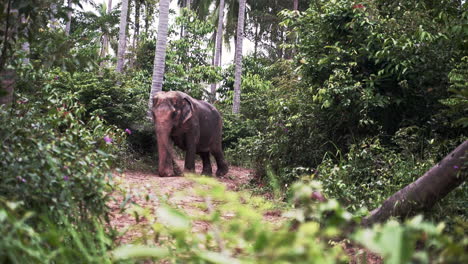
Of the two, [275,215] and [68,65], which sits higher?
[68,65]

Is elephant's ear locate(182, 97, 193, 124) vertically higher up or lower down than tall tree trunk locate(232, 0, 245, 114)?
lower down

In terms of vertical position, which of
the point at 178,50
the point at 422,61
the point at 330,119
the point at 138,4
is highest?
the point at 138,4

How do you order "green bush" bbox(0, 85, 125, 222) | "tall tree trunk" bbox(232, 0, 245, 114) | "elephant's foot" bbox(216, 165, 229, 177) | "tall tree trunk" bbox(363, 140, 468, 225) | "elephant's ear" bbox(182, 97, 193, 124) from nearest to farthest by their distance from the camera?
1. "green bush" bbox(0, 85, 125, 222)
2. "tall tree trunk" bbox(363, 140, 468, 225)
3. "elephant's ear" bbox(182, 97, 193, 124)
4. "elephant's foot" bbox(216, 165, 229, 177)
5. "tall tree trunk" bbox(232, 0, 245, 114)

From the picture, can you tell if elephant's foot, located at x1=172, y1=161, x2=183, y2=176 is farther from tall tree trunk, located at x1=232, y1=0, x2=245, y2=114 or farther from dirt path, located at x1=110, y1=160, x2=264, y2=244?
tall tree trunk, located at x1=232, y1=0, x2=245, y2=114

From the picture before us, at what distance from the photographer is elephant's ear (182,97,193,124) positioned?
28.0 ft

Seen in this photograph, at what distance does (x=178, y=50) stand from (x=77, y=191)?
17.1 metres

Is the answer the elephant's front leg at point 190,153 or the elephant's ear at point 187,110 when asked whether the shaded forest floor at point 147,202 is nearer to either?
the elephant's front leg at point 190,153

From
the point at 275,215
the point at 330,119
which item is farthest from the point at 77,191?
the point at 330,119

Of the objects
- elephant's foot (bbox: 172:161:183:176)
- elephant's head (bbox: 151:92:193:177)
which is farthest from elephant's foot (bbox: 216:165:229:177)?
elephant's head (bbox: 151:92:193:177)

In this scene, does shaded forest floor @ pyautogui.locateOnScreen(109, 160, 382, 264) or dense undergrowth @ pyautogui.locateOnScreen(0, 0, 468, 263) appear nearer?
dense undergrowth @ pyautogui.locateOnScreen(0, 0, 468, 263)

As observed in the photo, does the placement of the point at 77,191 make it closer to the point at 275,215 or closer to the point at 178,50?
the point at 275,215

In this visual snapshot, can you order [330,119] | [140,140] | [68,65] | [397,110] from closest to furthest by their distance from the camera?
[68,65] < [397,110] < [330,119] < [140,140]

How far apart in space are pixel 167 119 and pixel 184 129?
2.10 feet

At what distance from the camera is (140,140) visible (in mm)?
9328
